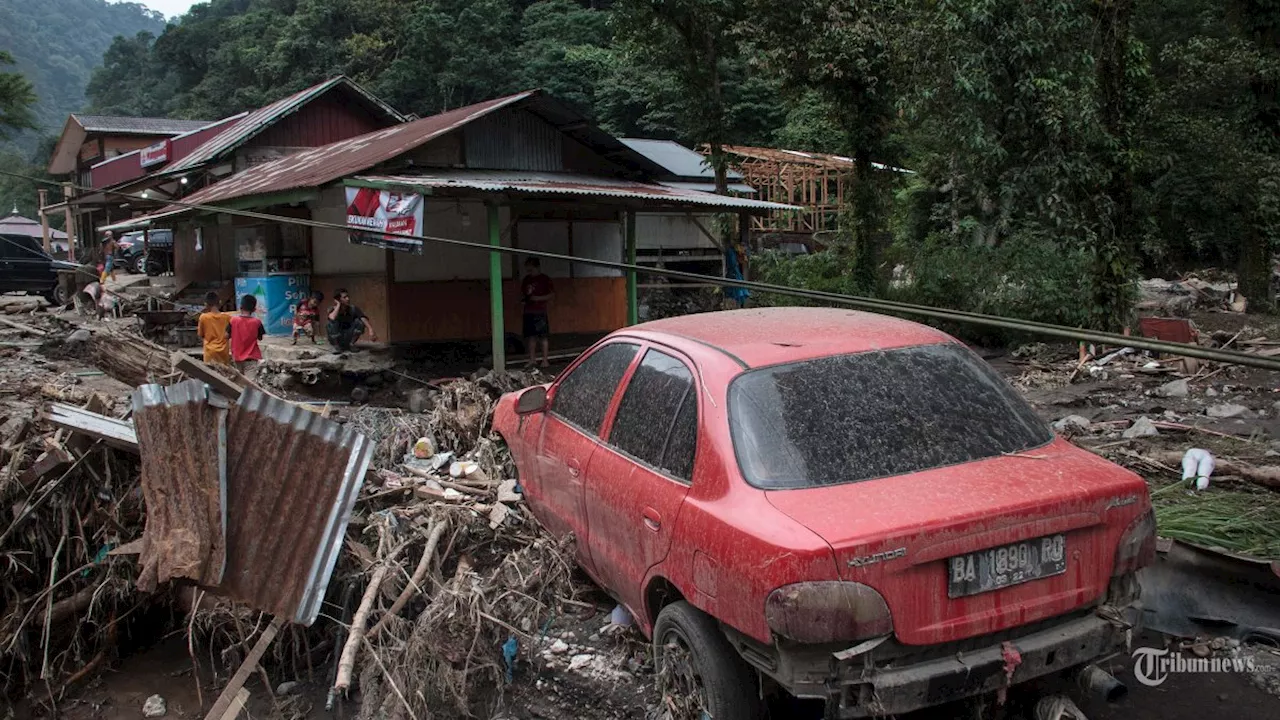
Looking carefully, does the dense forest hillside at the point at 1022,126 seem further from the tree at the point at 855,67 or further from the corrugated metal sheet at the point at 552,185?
the corrugated metal sheet at the point at 552,185

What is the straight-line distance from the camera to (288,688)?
4301 mm

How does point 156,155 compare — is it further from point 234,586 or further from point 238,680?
point 238,680

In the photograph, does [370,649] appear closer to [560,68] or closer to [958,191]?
[958,191]

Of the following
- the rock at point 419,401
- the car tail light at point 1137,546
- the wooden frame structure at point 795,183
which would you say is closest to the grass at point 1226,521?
the car tail light at point 1137,546

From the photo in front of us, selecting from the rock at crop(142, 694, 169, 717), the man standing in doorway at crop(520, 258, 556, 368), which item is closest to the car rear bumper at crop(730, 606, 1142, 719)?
the rock at crop(142, 694, 169, 717)

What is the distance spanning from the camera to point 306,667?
4477mm

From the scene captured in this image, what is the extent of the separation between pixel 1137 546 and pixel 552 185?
9.15m

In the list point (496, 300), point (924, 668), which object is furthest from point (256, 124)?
point (924, 668)

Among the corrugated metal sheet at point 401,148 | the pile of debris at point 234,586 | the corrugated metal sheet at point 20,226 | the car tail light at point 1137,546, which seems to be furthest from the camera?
the corrugated metal sheet at point 20,226

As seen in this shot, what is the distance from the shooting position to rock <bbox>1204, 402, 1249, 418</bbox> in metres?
8.38

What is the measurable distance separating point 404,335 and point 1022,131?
33.1 ft

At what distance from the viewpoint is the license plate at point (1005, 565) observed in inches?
113
